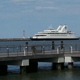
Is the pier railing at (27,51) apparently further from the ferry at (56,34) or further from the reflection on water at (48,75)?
the ferry at (56,34)

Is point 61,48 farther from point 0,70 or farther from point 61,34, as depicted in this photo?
point 61,34

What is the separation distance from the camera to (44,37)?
17150cm

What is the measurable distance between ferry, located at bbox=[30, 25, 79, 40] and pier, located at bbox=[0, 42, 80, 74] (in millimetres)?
131983

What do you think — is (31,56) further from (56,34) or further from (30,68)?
(56,34)

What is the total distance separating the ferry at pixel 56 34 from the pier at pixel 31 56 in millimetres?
131983

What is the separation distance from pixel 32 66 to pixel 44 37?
443ft

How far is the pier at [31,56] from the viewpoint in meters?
32.4

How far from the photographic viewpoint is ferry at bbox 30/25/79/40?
171000 millimetres

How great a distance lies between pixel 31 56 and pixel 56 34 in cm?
13844

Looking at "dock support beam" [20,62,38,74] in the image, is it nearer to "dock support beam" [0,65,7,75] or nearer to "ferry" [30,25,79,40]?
"dock support beam" [0,65,7,75]

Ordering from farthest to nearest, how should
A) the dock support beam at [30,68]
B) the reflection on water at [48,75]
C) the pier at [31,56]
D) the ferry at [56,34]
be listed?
the ferry at [56,34]
the dock support beam at [30,68]
the pier at [31,56]
the reflection on water at [48,75]

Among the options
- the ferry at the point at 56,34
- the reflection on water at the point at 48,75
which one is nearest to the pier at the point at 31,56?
the reflection on water at the point at 48,75

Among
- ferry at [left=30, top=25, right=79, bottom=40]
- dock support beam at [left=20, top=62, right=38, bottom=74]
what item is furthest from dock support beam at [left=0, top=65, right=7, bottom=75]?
ferry at [left=30, top=25, right=79, bottom=40]

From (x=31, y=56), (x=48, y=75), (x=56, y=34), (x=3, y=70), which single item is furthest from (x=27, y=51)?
(x=56, y=34)
